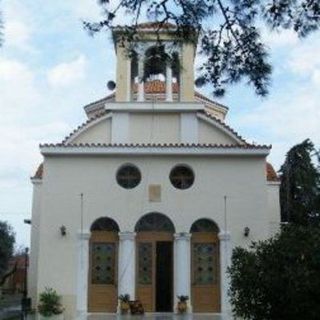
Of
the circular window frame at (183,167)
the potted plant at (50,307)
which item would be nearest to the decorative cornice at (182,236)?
the circular window frame at (183,167)

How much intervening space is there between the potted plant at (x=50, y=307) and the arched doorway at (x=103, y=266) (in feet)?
3.89

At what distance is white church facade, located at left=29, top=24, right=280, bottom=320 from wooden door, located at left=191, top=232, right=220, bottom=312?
0.11 feet

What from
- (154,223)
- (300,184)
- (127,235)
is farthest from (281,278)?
(300,184)

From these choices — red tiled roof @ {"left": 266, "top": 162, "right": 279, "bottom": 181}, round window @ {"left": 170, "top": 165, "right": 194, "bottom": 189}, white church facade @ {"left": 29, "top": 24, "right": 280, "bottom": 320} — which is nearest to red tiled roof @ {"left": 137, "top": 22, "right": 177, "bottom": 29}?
white church facade @ {"left": 29, "top": 24, "right": 280, "bottom": 320}

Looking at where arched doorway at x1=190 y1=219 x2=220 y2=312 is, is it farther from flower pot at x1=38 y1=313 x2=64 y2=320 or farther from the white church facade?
flower pot at x1=38 y1=313 x2=64 y2=320

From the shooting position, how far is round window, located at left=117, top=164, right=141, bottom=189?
23.1 m

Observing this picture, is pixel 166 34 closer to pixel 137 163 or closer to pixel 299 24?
pixel 299 24

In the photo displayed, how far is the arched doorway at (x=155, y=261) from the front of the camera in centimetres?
2238

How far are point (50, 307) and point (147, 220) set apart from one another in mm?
4221

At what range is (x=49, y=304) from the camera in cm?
2125

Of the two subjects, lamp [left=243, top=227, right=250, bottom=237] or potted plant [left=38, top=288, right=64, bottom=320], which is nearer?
potted plant [left=38, top=288, right=64, bottom=320]

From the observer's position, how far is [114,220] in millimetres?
22781

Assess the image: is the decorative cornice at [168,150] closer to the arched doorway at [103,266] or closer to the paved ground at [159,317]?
the arched doorway at [103,266]

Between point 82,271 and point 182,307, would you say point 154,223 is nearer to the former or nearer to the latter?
point 82,271
